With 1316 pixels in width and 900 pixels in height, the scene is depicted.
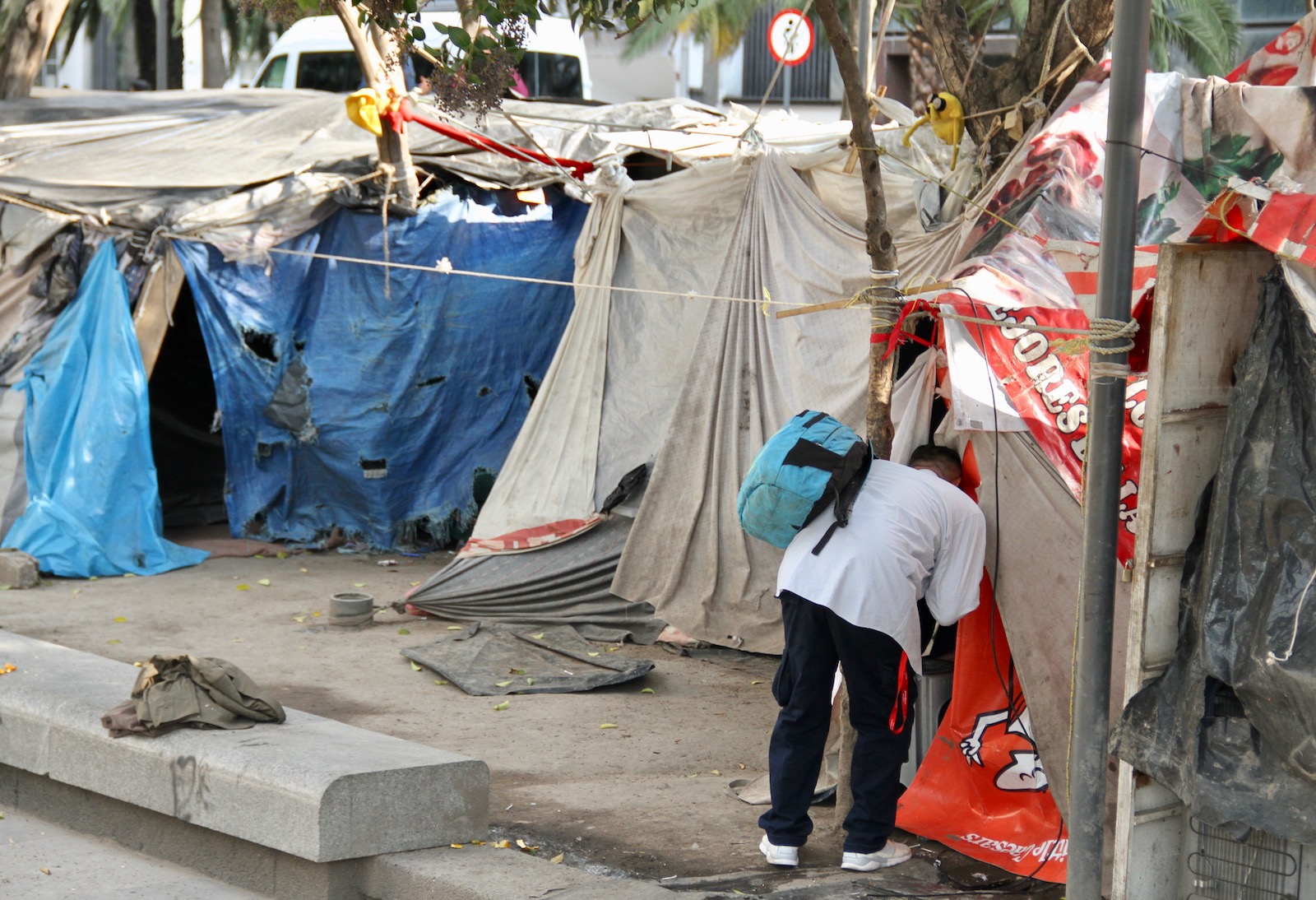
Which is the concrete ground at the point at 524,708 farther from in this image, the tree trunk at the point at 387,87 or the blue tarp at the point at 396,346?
the tree trunk at the point at 387,87

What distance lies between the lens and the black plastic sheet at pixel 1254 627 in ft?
10.7

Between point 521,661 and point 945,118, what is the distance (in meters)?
3.37

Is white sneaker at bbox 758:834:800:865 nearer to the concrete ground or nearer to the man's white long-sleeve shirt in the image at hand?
the concrete ground

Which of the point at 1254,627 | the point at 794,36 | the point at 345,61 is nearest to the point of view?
the point at 1254,627

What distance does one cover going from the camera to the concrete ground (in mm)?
4715

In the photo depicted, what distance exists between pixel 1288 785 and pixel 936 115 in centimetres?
342

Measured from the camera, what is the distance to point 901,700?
4508 mm

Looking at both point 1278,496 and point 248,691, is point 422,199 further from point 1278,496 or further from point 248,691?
point 1278,496

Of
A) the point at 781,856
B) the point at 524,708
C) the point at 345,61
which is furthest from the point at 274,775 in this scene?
the point at 345,61

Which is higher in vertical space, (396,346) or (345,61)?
(345,61)

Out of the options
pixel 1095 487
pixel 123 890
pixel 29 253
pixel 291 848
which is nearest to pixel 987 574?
pixel 1095 487

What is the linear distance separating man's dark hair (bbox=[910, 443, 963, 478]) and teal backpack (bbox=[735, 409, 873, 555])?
18.4 inches

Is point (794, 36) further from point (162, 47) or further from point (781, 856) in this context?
point (162, 47)

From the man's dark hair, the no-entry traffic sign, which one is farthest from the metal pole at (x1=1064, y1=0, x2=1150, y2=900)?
the no-entry traffic sign
